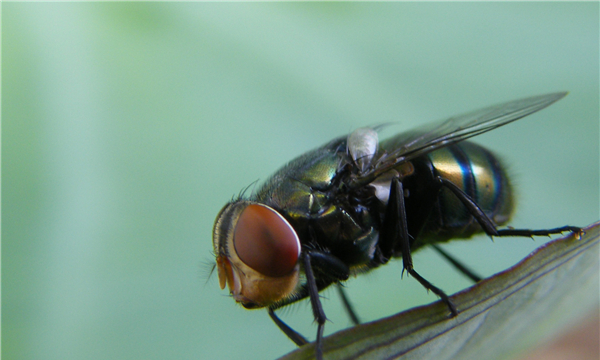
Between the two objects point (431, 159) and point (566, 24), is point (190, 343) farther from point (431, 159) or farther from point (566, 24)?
point (566, 24)

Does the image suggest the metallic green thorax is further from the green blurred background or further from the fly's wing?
the green blurred background

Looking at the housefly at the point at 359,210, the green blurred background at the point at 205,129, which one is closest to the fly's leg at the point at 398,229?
the housefly at the point at 359,210

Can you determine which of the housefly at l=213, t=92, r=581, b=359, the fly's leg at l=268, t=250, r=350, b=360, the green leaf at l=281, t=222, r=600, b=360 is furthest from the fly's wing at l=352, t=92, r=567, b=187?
the green leaf at l=281, t=222, r=600, b=360

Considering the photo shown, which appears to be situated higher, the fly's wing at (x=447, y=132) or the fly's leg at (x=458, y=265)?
the fly's wing at (x=447, y=132)

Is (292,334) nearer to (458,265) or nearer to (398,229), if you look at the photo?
(398,229)

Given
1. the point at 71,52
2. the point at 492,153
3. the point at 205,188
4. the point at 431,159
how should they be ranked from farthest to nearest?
the point at 71,52
the point at 205,188
the point at 492,153
the point at 431,159

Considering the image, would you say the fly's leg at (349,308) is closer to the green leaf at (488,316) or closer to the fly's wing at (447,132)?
the fly's wing at (447,132)

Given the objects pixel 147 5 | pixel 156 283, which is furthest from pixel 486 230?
pixel 147 5

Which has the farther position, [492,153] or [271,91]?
[271,91]
